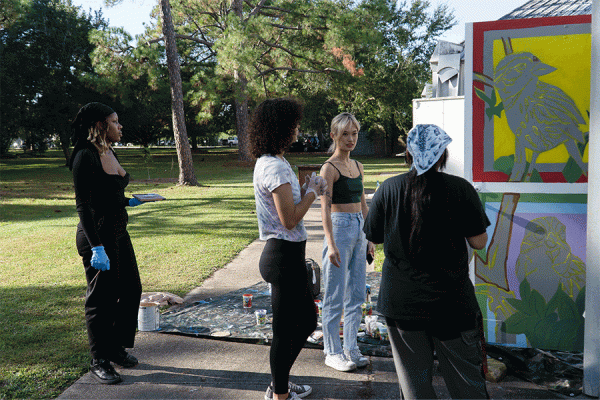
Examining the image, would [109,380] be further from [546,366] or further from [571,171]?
[571,171]

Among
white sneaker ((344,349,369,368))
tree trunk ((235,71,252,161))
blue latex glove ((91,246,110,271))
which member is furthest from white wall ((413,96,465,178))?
tree trunk ((235,71,252,161))

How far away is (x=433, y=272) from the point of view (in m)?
2.15

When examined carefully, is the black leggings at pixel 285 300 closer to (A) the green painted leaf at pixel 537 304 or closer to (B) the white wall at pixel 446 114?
(A) the green painted leaf at pixel 537 304

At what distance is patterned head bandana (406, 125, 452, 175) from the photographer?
83.4 inches

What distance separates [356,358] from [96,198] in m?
2.17

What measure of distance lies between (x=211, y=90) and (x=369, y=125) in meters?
20.9

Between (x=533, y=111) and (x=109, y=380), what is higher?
(x=533, y=111)

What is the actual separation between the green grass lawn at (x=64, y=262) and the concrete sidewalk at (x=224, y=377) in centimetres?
45

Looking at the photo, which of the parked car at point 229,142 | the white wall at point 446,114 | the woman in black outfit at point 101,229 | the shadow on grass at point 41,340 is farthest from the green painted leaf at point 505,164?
the parked car at point 229,142

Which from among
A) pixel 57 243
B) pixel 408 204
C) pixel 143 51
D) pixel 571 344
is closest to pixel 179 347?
pixel 408 204

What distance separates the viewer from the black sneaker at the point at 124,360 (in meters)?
3.68

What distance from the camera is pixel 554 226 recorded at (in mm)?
3541

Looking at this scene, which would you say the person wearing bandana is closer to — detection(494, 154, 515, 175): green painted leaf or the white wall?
detection(494, 154, 515, 175): green painted leaf

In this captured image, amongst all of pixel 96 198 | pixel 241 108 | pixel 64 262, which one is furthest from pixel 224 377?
pixel 241 108
